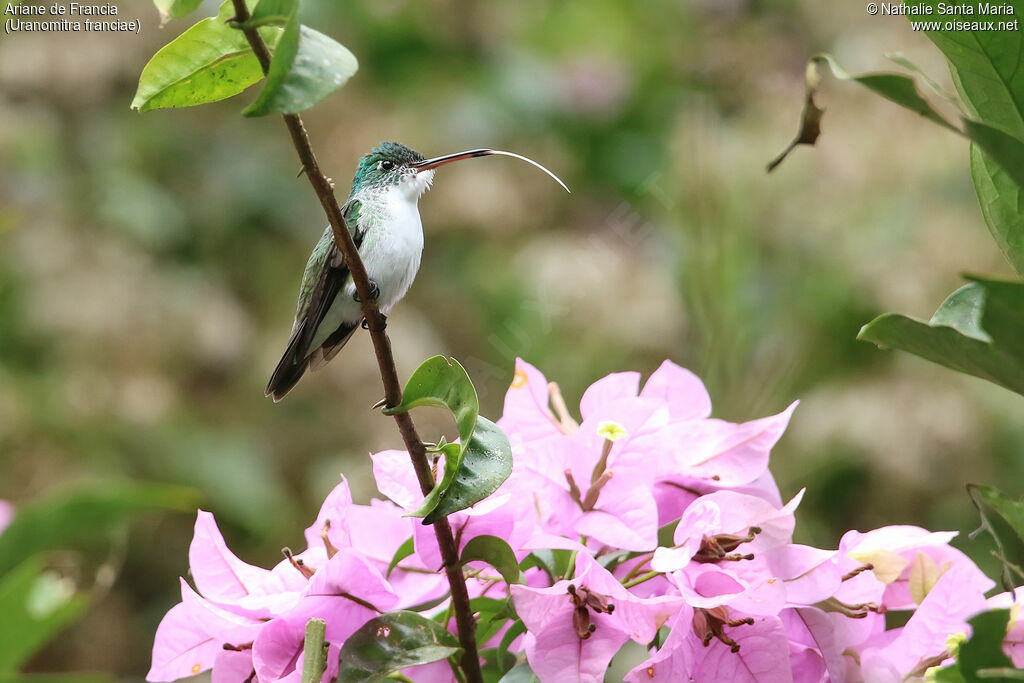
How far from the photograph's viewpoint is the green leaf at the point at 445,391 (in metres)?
0.40

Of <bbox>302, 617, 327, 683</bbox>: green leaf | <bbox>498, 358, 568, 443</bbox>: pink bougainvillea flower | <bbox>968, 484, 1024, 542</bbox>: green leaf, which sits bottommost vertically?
<bbox>302, 617, 327, 683</bbox>: green leaf

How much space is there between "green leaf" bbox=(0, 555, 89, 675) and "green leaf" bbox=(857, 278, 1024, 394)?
59cm

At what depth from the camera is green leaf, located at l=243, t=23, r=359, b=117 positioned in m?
0.32

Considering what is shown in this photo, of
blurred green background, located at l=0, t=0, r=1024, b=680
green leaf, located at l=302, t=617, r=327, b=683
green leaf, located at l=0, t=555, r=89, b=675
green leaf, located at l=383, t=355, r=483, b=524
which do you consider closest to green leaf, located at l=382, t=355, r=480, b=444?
green leaf, located at l=383, t=355, r=483, b=524

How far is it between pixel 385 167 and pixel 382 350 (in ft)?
2.45

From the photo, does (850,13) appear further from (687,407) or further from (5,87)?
(687,407)

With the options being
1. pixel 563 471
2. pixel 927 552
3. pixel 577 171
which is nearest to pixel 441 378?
pixel 563 471

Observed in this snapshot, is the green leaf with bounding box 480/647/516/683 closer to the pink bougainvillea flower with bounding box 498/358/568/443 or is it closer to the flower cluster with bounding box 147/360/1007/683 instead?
the flower cluster with bounding box 147/360/1007/683

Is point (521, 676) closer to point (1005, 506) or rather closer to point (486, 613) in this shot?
point (486, 613)

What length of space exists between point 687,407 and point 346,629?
0.22 meters

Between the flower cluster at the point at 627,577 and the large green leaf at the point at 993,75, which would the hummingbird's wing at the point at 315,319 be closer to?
the flower cluster at the point at 627,577

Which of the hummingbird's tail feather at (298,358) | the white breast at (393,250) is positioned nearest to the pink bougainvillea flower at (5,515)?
the hummingbird's tail feather at (298,358)

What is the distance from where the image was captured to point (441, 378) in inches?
16.1

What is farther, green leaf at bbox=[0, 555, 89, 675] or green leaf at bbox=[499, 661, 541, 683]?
green leaf at bbox=[0, 555, 89, 675]
